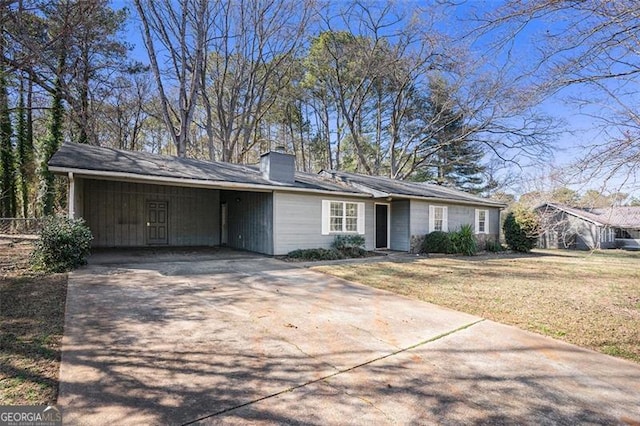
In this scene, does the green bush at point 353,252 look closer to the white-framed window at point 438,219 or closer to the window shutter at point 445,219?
the white-framed window at point 438,219

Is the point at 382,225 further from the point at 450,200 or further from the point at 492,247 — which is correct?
the point at 492,247

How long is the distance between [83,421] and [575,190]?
18.0ft

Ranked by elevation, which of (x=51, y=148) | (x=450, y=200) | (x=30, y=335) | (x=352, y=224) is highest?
(x=51, y=148)

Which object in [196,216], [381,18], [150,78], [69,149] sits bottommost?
[196,216]

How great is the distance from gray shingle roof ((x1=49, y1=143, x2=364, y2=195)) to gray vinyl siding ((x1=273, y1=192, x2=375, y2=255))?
1.36 ft

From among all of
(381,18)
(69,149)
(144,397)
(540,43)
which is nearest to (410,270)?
(540,43)

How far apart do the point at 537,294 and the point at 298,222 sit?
A: 697 cm

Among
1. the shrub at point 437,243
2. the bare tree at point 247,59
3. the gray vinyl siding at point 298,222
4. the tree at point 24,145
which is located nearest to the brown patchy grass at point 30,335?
the gray vinyl siding at point 298,222

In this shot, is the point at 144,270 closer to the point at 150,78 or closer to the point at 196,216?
the point at 196,216

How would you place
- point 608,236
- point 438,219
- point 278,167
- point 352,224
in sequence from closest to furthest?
point 278,167 → point 352,224 → point 438,219 → point 608,236

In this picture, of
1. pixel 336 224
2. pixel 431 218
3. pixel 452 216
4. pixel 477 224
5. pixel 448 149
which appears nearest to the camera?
pixel 336 224

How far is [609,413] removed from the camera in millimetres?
2422

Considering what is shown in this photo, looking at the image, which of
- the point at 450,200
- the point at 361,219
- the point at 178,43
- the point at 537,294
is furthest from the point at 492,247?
the point at 178,43

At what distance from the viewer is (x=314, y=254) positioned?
1066 centimetres
